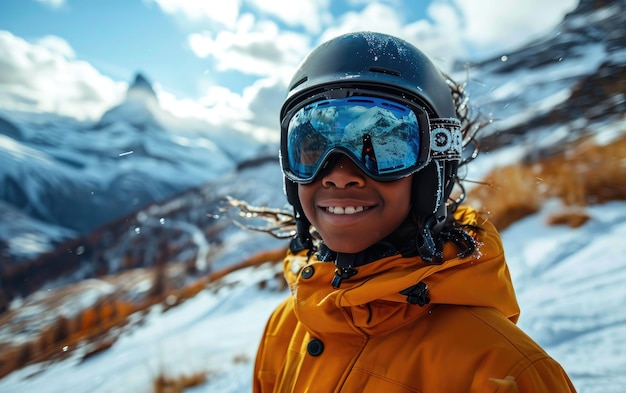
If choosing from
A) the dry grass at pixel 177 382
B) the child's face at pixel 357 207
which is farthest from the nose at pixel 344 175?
the dry grass at pixel 177 382

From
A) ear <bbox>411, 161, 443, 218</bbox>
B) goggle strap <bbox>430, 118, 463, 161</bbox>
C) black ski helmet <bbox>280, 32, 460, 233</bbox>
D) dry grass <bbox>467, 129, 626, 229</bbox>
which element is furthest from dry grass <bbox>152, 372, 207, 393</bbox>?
dry grass <bbox>467, 129, 626, 229</bbox>

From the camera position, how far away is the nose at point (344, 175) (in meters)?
1.53

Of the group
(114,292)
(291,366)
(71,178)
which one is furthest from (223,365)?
(71,178)

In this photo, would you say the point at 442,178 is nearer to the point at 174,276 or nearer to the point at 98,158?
the point at 174,276

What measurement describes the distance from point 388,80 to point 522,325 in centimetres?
326

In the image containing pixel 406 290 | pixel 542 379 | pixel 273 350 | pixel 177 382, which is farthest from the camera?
pixel 177 382

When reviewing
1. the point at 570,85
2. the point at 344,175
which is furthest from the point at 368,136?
the point at 570,85

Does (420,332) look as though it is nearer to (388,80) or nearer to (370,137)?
(370,137)

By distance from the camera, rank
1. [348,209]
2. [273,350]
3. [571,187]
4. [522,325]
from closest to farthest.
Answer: [348,209], [273,350], [522,325], [571,187]

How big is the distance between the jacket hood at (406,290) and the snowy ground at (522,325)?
2238 millimetres

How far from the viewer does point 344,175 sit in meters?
1.54

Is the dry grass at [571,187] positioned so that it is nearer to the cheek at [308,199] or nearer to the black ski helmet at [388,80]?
the black ski helmet at [388,80]

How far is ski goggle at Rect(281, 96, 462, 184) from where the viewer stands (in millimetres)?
1531

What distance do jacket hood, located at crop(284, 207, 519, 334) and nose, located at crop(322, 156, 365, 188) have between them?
32 centimetres
